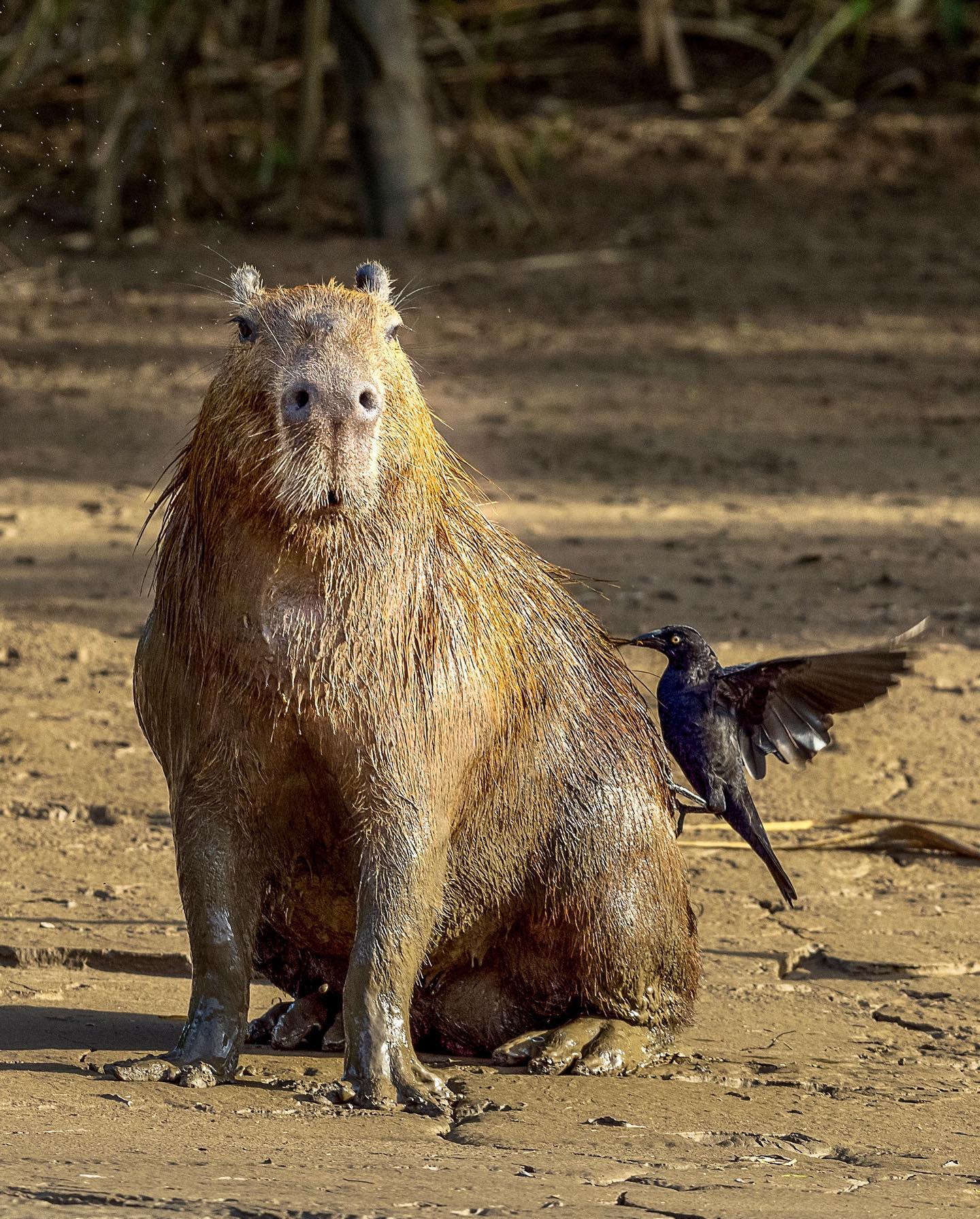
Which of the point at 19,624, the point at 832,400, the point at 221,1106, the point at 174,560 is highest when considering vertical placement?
the point at 832,400

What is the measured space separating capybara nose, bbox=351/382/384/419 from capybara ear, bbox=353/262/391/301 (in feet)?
1.31

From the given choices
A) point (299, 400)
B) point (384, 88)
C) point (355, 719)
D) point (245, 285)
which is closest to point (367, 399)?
point (299, 400)

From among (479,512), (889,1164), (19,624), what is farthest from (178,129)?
(889,1164)

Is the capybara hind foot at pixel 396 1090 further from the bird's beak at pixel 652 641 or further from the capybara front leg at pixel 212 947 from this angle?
the bird's beak at pixel 652 641

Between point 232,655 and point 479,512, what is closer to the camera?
point 232,655

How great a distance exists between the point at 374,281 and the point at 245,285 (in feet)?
0.81

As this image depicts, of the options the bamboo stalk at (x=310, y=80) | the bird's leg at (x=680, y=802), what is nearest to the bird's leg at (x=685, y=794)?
the bird's leg at (x=680, y=802)

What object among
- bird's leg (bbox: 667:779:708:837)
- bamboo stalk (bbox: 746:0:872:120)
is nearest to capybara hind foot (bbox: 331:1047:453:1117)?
bird's leg (bbox: 667:779:708:837)

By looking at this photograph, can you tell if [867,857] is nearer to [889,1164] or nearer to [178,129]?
[889,1164]

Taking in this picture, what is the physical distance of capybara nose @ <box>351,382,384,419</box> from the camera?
334 cm

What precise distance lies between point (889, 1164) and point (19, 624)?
178 inches

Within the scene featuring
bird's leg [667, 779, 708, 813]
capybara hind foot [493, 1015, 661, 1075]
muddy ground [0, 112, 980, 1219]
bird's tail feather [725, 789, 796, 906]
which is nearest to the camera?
muddy ground [0, 112, 980, 1219]

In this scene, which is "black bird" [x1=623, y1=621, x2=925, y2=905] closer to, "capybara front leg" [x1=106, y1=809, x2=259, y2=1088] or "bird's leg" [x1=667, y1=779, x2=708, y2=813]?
"bird's leg" [x1=667, y1=779, x2=708, y2=813]

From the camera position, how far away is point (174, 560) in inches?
142
